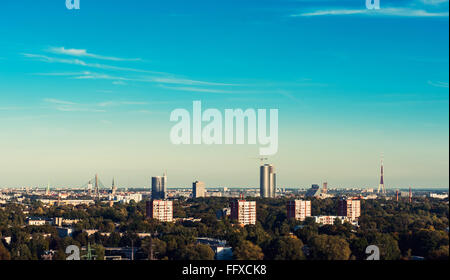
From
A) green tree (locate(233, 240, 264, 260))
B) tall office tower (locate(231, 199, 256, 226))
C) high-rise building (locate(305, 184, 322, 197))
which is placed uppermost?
high-rise building (locate(305, 184, 322, 197))

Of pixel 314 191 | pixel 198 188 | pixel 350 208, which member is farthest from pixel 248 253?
pixel 314 191

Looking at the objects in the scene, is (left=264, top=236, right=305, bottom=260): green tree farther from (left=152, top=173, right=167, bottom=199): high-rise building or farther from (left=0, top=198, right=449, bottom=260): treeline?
(left=152, top=173, right=167, bottom=199): high-rise building

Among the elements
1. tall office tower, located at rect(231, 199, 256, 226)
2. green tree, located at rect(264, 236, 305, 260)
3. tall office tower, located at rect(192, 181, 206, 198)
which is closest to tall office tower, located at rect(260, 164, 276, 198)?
tall office tower, located at rect(192, 181, 206, 198)

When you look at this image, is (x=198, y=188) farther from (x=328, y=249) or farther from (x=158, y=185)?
(x=328, y=249)

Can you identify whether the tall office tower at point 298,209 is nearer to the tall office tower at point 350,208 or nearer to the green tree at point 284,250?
the tall office tower at point 350,208

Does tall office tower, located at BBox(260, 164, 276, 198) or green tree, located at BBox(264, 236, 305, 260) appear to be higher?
tall office tower, located at BBox(260, 164, 276, 198)

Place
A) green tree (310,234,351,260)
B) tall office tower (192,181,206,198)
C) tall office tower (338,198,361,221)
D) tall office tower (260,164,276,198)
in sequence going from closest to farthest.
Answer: green tree (310,234,351,260), tall office tower (338,198,361,221), tall office tower (260,164,276,198), tall office tower (192,181,206,198)
